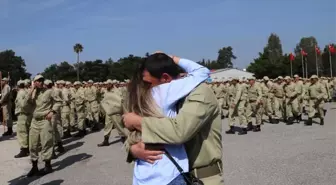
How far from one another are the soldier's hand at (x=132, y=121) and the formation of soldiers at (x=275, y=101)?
1126cm

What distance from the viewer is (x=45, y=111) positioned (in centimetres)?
808

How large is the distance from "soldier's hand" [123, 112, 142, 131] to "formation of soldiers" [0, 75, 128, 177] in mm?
164

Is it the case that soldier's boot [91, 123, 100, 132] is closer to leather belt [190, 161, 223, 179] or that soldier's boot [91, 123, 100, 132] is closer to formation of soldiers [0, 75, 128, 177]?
formation of soldiers [0, 75, 128, 177]

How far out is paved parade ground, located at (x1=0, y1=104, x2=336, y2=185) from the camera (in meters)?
6.77

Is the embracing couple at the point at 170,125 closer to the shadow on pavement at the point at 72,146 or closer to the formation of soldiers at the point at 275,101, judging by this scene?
the shadow on pavement at the point at 72,146

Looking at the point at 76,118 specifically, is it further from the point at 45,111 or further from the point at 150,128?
the point at 150,128

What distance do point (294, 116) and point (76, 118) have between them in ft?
28.7

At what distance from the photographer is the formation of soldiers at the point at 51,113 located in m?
7.90

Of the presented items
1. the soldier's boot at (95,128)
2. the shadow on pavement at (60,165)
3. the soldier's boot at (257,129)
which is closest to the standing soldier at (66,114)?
the soldier's boot at (95,128)

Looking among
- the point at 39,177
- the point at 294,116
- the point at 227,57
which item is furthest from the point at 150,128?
the point at 227,57

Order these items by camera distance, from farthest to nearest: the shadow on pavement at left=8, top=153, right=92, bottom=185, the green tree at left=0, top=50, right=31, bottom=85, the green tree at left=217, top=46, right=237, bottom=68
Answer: the green tree at left=217, top=46, right=237, bottom=68 < the green tree at left=0, top=50, right=31, bottom=85 < the shadow on pavement at left=8, top=153, right=92, bottom=185

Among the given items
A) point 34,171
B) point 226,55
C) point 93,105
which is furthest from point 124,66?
point 226,55

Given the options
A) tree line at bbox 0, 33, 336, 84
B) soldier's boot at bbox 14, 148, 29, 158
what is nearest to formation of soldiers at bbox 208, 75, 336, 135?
soldier's boot at bbox 14, 148, 29, 158

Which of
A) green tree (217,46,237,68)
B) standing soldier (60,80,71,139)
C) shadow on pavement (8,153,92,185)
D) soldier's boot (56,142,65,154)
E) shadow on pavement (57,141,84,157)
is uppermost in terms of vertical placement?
green tree (217,46,237,68)
